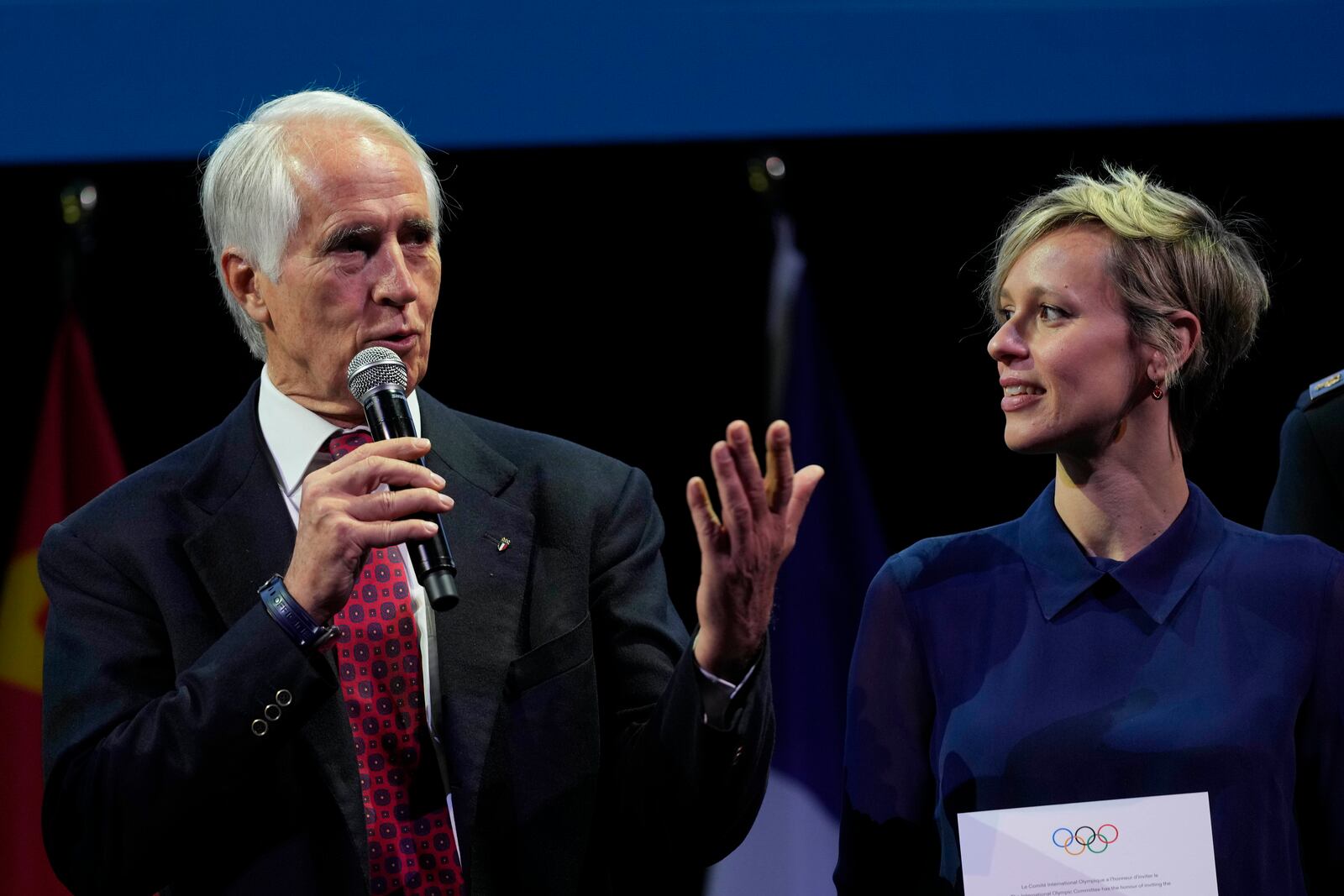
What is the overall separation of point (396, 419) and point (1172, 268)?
113cm

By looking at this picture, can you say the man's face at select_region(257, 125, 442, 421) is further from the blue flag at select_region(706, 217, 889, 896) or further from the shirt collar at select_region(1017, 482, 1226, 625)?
the blue flag at select_region(706, 217, 889, 896)

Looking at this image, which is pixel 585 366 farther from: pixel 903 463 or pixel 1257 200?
pixel 1257 200

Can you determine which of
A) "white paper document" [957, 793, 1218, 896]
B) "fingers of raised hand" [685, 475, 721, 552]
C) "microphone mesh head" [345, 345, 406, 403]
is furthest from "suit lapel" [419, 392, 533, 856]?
"white paper document" [957, 793, 1218, 896]

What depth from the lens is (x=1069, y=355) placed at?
2.12 m

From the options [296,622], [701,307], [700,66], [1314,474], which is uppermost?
[700,66]

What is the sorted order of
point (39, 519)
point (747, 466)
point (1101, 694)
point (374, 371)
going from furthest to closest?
point (39, 519)
point (1101, 694)
point (374, 371)
point (747, 466)

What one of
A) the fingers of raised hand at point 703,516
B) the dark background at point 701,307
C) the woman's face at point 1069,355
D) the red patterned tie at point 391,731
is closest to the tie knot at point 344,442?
the red patterned tie at point 391,731

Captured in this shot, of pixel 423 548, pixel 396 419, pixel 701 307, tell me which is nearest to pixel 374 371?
pixel 396 419

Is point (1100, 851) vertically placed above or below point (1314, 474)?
below

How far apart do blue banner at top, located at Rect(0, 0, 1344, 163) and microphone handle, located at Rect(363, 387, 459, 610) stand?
53.5 inches

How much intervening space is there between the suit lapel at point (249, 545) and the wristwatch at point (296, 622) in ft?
0.29

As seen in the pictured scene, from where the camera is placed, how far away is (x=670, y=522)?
340cm

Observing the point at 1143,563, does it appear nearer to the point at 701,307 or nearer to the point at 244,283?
the point at 244,283

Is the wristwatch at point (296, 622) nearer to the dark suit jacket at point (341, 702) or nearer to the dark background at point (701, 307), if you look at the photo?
the dark suit jacket at point (341, 702)
